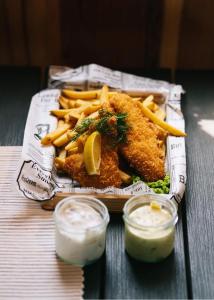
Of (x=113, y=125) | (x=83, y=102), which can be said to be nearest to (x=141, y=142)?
(x=113, y=125)

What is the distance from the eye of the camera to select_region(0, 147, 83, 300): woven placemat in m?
1.33

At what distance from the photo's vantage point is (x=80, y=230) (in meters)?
1.33

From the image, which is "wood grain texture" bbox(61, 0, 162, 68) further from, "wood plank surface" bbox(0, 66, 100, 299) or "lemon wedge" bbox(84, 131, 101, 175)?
"lemon wedge" bbox(84, 131, 101, 175)

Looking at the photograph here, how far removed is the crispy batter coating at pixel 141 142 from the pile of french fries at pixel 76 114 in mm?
43

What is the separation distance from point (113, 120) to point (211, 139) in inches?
15.1

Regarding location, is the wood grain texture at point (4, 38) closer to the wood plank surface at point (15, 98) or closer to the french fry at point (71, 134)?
the wood plank surface at point (15, 98)

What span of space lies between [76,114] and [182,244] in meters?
0.57

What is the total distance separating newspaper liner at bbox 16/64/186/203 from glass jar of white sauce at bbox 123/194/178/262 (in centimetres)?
14

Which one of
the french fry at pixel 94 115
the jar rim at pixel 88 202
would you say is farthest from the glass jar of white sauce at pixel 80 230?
the french fry at pixel 94 115

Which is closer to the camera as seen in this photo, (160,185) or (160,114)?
(160,185)

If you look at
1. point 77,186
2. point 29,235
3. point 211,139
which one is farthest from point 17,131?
point 211,139

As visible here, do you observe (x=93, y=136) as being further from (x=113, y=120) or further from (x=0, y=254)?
(x=0, y=254)

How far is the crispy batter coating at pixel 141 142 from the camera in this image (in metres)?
1.65

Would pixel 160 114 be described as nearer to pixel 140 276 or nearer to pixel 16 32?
pixel 140 276
